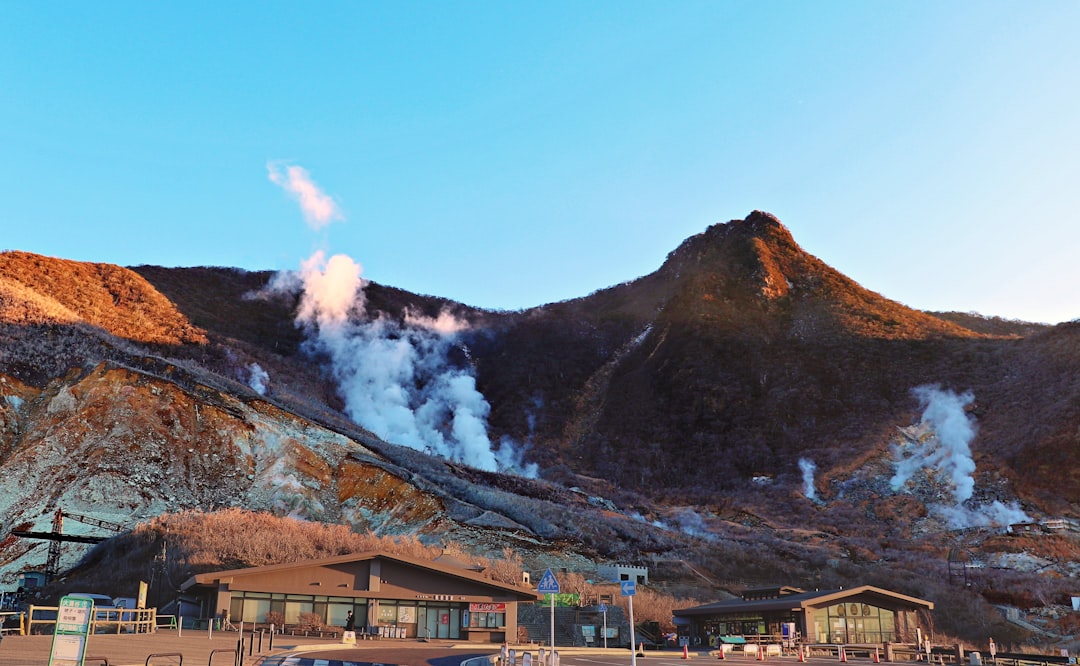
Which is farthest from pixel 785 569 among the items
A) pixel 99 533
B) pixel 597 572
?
pixel 99 533

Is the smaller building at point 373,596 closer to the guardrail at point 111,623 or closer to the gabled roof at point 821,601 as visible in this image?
the guardrail at point 111,623

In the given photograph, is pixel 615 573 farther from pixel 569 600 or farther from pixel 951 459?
pixel 951 459

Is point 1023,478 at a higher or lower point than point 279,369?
lower

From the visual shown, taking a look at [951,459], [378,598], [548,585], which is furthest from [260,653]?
[951,459]

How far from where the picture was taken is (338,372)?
5935 inches

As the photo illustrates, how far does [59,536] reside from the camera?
62.6m

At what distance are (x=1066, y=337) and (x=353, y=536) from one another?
118636 mm

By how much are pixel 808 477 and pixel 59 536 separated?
99.7m

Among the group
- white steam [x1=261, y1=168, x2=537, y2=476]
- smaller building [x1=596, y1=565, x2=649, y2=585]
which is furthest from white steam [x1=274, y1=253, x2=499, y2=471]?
smaller building [x1=596, y1=565, x2=649, y2=585]

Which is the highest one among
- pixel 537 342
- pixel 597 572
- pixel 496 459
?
pixel 537 342

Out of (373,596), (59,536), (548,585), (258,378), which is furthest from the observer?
(258,378)

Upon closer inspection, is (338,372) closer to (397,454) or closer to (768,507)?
(397,454)

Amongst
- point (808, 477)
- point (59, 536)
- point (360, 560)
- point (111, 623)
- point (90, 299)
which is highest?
point (90, 299)

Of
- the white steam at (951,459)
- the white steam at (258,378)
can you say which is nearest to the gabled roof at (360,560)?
the white steam at (951,459)
